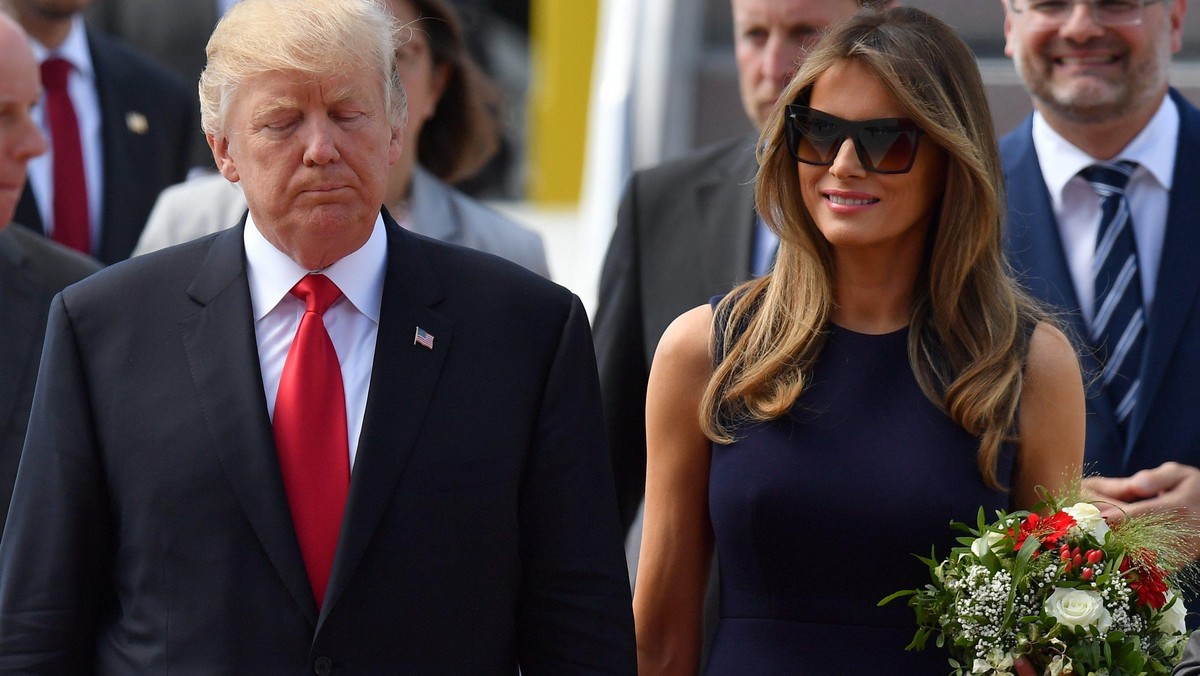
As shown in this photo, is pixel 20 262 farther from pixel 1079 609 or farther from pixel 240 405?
pixel 1079 609

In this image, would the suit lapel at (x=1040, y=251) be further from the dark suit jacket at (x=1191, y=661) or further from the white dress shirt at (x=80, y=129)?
the white dress shirt at (x=80, y=129)

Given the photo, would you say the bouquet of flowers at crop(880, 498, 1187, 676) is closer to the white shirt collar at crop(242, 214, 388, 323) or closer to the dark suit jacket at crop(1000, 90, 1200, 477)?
the dark suit jacket at crop(1000, 90, 1200, 477)

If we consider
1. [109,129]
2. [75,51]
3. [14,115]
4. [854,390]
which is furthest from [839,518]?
[75,51]

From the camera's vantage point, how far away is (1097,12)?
452 cm

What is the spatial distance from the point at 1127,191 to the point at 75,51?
3663 mm

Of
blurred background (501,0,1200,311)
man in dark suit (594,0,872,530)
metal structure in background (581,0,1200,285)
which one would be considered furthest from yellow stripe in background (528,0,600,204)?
man in dark suit (594,0,872,530)

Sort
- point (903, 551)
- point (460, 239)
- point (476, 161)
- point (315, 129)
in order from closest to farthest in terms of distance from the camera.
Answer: point (315, 129), point (903, 551), point (460, 239), point (476, 161)

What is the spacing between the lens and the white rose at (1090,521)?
126 inches

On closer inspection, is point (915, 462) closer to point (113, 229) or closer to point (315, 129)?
point (315, 129)

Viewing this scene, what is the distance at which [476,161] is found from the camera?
18.5ft

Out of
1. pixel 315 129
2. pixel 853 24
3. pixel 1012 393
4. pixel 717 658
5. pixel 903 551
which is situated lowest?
pixel 717 658

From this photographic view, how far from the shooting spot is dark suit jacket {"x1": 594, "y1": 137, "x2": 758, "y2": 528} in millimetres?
4520

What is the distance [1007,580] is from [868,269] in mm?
803

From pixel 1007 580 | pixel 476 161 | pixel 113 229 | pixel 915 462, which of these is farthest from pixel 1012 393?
pixel 113 229
